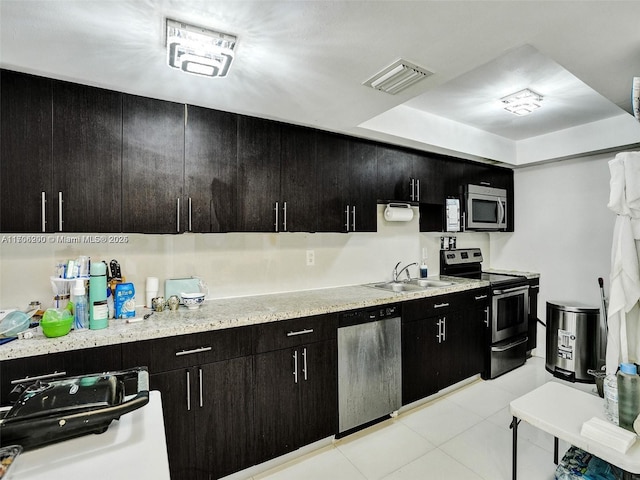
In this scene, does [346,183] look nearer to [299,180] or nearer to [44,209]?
[299,180]

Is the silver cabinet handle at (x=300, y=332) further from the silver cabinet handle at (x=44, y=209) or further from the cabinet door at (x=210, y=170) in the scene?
the silver cabinet handle at (x=44, y=209)

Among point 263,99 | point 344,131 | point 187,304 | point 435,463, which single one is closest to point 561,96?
point 344,131

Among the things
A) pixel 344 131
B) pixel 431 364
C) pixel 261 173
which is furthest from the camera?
pixel 431 364

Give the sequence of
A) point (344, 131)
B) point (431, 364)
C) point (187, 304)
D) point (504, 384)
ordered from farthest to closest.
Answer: point (504, 384), point (431, 364), point (344, 131), point (187, 304)

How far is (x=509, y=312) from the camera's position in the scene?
3535 mm

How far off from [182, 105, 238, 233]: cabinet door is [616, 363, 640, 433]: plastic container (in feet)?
7.27

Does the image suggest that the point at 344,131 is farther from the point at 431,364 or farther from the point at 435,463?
the point at 435,463

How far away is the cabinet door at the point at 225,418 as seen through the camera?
72.9 inches

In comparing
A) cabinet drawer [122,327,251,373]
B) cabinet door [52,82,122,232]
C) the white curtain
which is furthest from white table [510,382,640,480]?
cabinet door [52,82,122,232]

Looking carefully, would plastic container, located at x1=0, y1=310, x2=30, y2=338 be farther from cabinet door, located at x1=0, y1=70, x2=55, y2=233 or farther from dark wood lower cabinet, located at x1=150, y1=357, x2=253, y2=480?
dark wood lower cabinet, located at x1=150, y1=357, x2=253, y2=480

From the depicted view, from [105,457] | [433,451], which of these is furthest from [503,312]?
[105,457]

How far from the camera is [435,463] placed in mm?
2133

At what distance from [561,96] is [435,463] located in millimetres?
2864

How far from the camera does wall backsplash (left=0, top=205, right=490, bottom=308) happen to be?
189 cm
